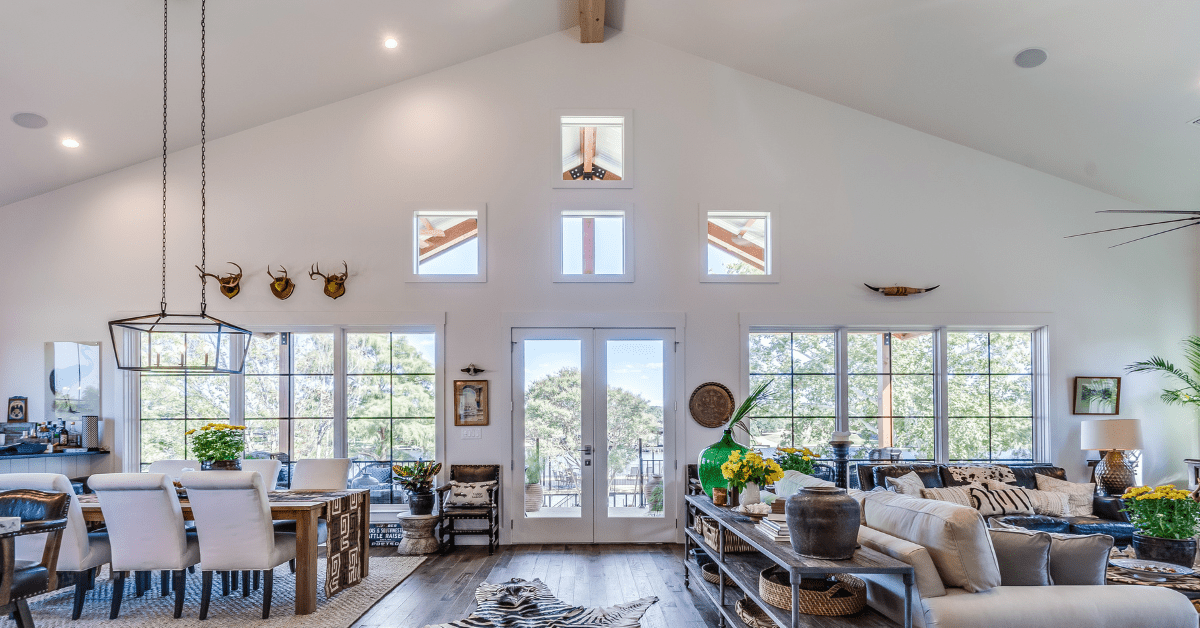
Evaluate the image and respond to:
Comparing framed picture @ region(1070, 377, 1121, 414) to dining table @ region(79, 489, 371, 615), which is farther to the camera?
framed picture @ region(1070, 377, 1121, 414)

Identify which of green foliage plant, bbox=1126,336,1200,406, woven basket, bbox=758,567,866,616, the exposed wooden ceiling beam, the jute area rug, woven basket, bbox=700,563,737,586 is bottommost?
the jute area rug

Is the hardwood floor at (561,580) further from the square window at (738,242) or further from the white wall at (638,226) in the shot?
the square window at (738,242)

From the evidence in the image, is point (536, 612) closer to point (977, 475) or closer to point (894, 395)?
point (977, 475)

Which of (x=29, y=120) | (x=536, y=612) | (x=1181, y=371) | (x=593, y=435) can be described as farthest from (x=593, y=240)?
(x=1181, y=371)

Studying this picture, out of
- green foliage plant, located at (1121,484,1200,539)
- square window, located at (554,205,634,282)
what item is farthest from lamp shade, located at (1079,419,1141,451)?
square window, located at (554,205,634,282)

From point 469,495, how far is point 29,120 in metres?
4.67

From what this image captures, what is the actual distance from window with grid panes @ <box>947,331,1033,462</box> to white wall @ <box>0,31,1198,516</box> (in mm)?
256

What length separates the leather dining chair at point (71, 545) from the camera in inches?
172

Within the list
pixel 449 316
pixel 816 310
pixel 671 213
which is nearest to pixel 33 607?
pixel 449 316

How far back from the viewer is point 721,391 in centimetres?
715

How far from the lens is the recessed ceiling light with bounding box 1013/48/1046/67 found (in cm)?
562

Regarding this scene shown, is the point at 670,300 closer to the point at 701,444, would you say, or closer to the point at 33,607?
the point at 701,444

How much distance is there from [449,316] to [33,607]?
3.68 m

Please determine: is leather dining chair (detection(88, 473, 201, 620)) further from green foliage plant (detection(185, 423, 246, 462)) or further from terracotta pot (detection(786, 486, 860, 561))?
terracotta pot (detection(786, 486, 860, 561))
